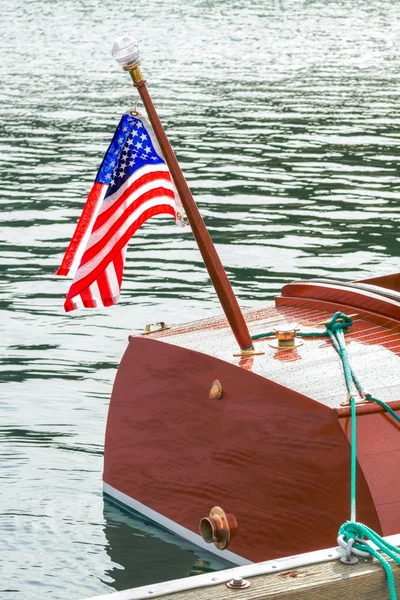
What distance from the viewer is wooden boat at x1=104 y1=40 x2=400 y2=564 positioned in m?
6.01

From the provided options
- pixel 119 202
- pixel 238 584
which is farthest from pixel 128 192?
pixel 238 584

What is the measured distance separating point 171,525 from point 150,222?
31.5 feet

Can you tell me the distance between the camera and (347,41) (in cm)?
3972

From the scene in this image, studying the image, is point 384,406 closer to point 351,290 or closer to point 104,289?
point 351,290

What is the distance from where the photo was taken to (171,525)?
729 cm

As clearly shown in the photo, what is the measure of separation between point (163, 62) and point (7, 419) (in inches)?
1001

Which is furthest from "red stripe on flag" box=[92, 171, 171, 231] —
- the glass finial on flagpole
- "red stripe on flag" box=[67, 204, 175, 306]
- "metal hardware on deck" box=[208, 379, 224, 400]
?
"metal hardware on deck" box=[208, 379, 224, 400]

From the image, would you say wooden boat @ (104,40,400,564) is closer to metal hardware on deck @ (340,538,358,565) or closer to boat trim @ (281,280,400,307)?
boat trim @ (281,280,400,307)

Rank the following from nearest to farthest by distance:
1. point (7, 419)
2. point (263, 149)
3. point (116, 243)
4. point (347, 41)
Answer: point (116, 243) → point (7, 419) → point (263, 149) → point (347, 41)

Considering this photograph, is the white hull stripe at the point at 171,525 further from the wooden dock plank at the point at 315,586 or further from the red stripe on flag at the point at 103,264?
the wooden dock plank at the point at 315,586

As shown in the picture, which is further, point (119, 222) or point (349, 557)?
point (119, 222)

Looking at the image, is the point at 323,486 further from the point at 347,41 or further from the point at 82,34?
the point at 82,34

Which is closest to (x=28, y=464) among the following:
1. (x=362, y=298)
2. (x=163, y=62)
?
(x=362, y=298)

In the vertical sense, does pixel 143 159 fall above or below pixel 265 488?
above
